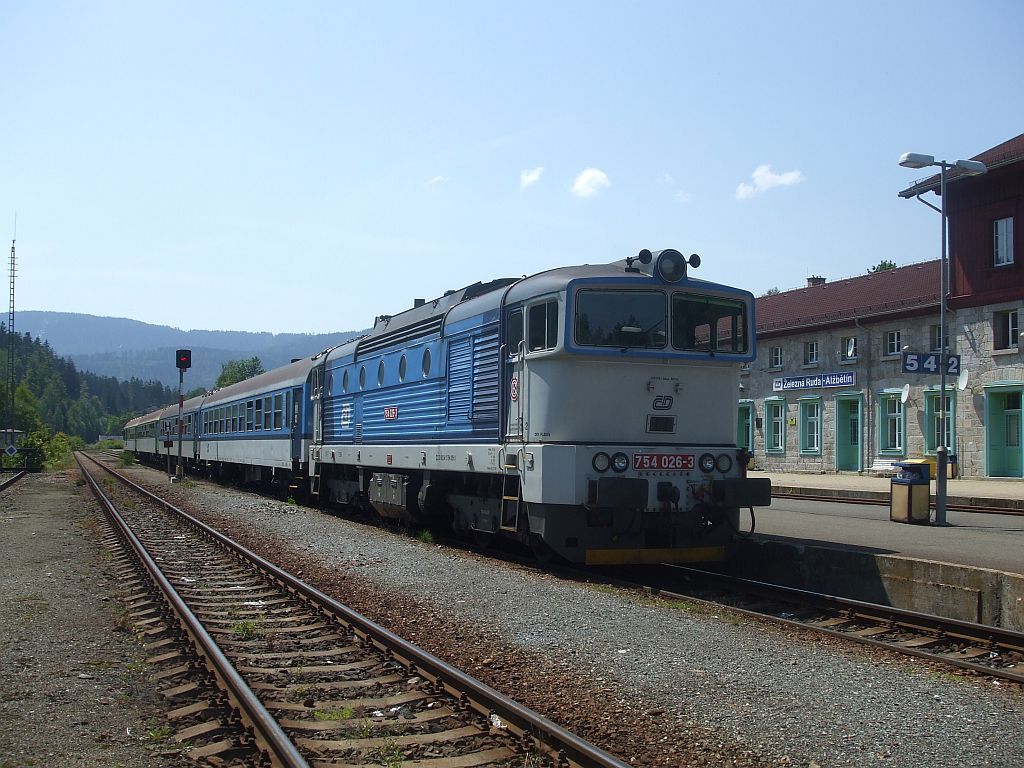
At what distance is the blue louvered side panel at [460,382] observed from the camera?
1234 centimetres

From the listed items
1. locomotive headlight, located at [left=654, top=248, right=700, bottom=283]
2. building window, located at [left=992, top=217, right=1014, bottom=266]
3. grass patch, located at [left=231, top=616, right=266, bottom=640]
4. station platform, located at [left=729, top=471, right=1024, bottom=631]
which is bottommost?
grass patch, located at [left=231, top=616, right=266, bottom=640]

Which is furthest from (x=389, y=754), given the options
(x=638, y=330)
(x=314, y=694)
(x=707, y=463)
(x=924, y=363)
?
(x=924, y=363)

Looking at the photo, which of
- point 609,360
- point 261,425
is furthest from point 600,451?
point 261,425

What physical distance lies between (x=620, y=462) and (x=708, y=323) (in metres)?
2.09

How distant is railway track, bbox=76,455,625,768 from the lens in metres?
4.96

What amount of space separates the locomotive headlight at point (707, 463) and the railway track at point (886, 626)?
123 cm

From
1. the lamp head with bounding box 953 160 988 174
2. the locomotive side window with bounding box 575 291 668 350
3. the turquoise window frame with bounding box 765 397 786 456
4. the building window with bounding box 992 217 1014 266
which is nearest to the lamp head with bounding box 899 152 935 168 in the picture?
the lamp head with bounding box 953 160 988 174

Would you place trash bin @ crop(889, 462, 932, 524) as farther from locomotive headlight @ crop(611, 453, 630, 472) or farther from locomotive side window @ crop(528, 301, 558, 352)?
locomotive side window @ crop(528, 301, 558, 352)

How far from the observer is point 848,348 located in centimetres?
3497

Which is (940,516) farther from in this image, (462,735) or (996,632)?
(462,735)

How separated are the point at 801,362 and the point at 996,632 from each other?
3041 cm

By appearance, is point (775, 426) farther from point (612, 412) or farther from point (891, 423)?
point (612, 412)

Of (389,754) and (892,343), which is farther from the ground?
(892,343)

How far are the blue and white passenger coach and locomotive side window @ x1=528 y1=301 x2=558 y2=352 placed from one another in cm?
2
